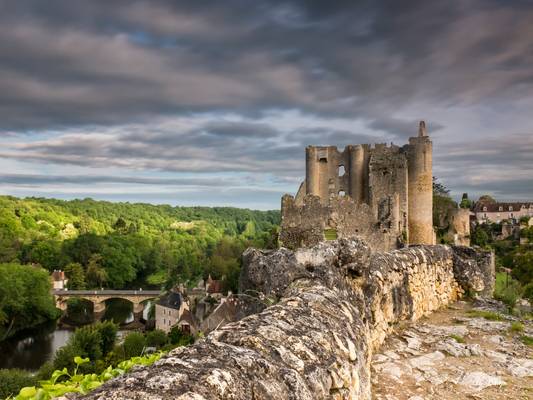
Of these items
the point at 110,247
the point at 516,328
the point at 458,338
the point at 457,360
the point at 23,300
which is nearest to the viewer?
the point at 457,360

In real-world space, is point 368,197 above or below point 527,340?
above

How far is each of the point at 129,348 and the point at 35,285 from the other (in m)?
26.3

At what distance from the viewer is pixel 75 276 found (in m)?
73.1

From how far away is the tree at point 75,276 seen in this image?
238 ft

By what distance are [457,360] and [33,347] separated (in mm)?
45933

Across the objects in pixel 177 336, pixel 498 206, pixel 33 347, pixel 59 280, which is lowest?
pixel 33 347

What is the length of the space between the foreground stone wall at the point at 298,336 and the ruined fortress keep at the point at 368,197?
1111 centimetres

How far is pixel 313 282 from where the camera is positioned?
16.5 ft

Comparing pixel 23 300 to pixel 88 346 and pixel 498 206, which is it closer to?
pixel 88 346

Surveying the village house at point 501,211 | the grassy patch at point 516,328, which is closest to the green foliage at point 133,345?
the grassy patch at point 516,328

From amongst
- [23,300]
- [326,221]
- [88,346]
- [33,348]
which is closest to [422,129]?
[326,221]

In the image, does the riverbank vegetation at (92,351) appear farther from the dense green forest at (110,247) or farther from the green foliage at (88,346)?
the dense green forest at (110,247)

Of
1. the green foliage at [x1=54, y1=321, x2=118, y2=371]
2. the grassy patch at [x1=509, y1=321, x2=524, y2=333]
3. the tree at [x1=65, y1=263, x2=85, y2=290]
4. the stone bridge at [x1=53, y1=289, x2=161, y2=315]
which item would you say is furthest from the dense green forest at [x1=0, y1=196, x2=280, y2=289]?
the grassy patch at [x1=509, y1=321, x2=524, y2=333]

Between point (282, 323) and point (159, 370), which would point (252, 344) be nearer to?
point (282, 323)
